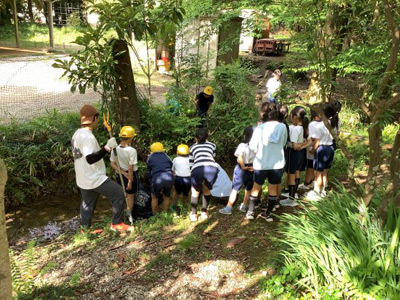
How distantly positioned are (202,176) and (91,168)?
57.2 inches

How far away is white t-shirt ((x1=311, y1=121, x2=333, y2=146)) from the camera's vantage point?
505cm

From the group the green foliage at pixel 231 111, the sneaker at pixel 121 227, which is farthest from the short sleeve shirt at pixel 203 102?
the sneaker at pixel 121 227

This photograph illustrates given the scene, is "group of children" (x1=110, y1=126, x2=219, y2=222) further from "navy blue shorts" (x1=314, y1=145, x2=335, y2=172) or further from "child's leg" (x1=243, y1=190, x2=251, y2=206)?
"navy blue shorts" (x1=314, y1=145, x2=335, y2=172)

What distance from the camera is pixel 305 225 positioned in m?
3.46

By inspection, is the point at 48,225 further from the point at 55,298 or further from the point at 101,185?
the point at 55,298

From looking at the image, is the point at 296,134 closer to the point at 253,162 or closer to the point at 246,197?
the point at 253,162

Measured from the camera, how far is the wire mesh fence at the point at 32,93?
28.6 ft

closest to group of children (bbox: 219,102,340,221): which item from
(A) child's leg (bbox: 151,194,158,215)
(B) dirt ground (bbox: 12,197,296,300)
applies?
(B) dirt ground (bbox: 12,197,296,300)

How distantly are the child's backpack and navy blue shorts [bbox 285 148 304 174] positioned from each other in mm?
2211

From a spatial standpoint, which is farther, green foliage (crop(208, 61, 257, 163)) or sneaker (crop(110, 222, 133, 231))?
green foliage (crop(208, 61, 257, 163))

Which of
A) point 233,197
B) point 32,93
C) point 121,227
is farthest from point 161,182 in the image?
point 32,93

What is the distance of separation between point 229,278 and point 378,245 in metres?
1.43

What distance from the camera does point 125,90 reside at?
6965mm

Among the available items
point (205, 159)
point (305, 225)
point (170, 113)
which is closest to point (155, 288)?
point (305, 225)
